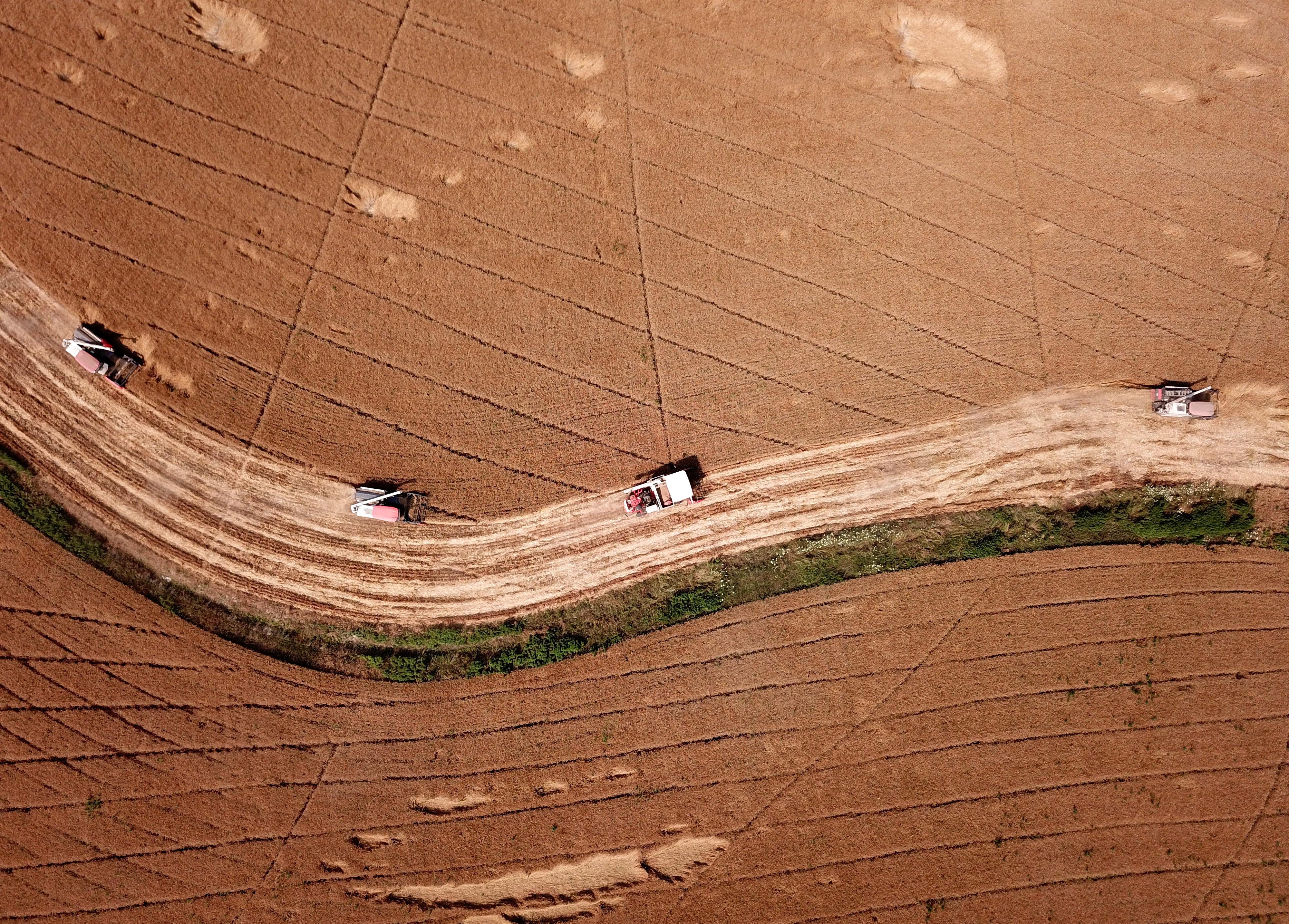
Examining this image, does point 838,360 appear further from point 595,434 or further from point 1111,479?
point 1111,479

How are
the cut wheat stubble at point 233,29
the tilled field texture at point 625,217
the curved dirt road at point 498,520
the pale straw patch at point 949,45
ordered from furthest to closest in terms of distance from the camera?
1. the pale straw patch at point 949,45
2. the cut wheat stubble at point 233,29
3. the tilled field texture at point 625,217
4. the curved dirt road at point 498,520

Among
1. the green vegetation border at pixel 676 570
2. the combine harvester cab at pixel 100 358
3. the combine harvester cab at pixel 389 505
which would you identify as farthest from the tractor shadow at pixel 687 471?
the combine harvester cab at pixel 100 358

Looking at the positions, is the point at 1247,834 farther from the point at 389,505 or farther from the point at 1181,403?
the point at 389,505

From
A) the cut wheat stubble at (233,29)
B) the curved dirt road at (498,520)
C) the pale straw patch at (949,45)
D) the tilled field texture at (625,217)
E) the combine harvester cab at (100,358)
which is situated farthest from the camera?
the pale straw patch at (949,45)

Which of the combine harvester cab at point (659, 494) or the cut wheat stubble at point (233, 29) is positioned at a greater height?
the cut wheat stubble at point (233, 29)

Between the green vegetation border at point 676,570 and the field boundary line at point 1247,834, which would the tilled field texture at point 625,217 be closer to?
the green vegetation border at point 676,570

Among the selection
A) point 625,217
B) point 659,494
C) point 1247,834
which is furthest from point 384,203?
point 1247,834

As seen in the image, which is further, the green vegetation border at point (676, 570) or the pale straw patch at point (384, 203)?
the pale straw patch at point (384, 203)

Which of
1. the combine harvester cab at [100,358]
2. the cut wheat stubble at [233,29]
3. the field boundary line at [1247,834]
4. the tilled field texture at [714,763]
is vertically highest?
the cut wheat stubble at [233,29]
